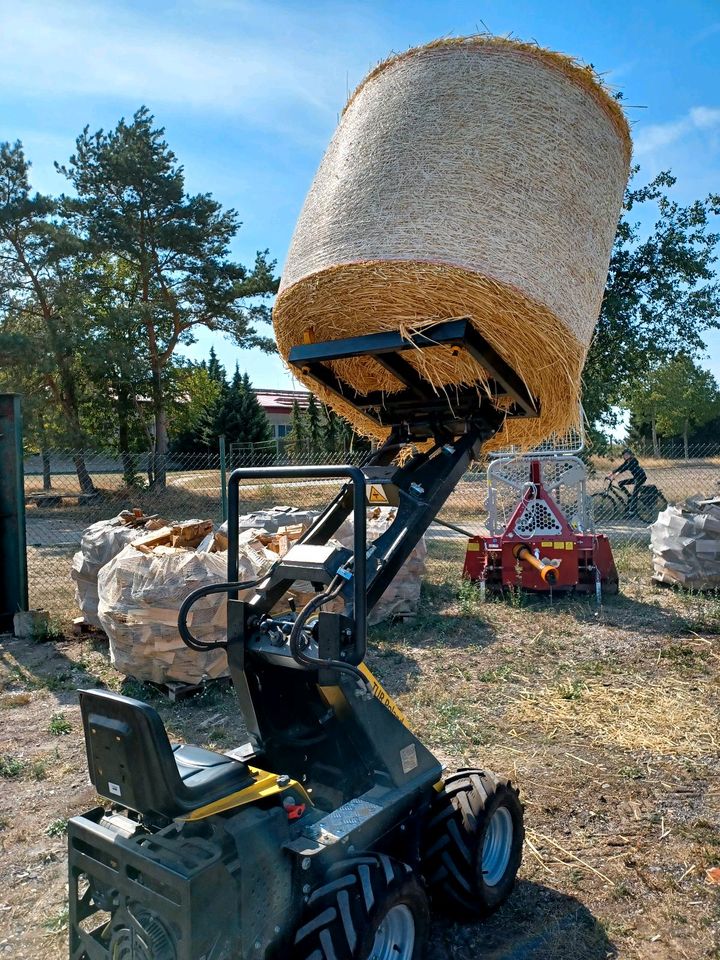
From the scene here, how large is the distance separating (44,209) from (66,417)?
20.1 feet

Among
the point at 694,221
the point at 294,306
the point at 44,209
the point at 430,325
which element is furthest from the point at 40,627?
the point at 44,209

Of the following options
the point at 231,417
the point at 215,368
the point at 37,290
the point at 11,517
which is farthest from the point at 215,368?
the point at 11,517

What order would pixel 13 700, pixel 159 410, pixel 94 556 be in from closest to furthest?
pixel 13 700, pixel 94 556, pixel 159 410

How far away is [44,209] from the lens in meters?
21.5

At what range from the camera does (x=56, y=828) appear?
3.68m

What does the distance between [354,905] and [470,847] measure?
2.35 feet

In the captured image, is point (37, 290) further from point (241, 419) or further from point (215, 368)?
point (215, 368)

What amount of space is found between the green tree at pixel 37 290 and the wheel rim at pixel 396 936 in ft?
63.8

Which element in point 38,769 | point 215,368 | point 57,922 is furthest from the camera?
point 215,368

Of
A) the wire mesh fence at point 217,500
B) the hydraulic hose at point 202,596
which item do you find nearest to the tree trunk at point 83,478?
the wire mesh fence at point 217,500

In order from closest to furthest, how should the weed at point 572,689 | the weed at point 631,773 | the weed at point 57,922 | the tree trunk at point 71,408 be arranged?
the weed at point 57,922
the weed at point 631,773
the weed at point 572,689
the tree trunk at point 71,408

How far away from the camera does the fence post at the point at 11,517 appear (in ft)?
23.7

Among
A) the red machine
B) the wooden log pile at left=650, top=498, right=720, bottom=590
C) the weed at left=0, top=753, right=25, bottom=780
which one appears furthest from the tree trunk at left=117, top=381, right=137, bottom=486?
the weed at left=0, top=753, right=25, bottom=780

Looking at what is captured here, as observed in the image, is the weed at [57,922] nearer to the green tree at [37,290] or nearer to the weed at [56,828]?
the weed at [56,828]
